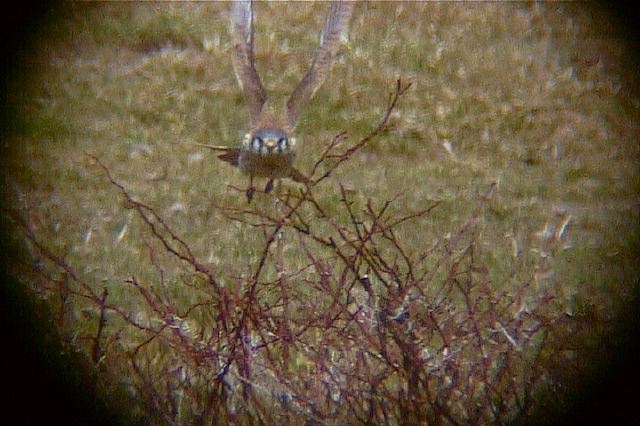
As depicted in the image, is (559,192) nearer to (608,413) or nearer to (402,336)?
(608,413)

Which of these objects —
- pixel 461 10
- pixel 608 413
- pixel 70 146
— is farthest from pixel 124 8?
pixel 608 413

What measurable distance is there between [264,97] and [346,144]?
148cm

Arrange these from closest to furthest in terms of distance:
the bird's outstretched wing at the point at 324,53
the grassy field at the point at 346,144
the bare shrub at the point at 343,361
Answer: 1. the bare shrub at the point at 343,361
2. the bird's outstretched wing at the point at 324,53
3. the grassy field at the point at 346,144

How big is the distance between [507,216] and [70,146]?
97.9 inches

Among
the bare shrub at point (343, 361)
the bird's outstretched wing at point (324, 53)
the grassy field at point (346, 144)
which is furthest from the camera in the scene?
the grassy field at point (346, 144)

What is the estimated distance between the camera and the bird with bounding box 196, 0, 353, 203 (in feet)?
14.6

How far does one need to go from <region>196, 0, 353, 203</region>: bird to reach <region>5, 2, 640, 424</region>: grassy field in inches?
7.4

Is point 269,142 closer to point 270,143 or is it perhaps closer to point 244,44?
point 270,143

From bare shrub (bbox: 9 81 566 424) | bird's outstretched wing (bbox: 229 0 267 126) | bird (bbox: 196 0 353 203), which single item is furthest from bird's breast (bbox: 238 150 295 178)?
bare shrub (bbox: 9 81 566 424)

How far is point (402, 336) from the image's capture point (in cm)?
262

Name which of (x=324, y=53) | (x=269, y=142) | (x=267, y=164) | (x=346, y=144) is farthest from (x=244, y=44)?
(x=346, y=144)

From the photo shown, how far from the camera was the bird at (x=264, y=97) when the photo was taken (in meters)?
4.44

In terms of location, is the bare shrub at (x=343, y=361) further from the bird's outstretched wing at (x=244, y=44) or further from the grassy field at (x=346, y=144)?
the bird's outstretched wing at (x=244, y=44)

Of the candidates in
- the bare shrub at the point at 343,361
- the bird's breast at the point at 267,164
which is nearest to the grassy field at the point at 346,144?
the bird's breast at the point at 267,164
